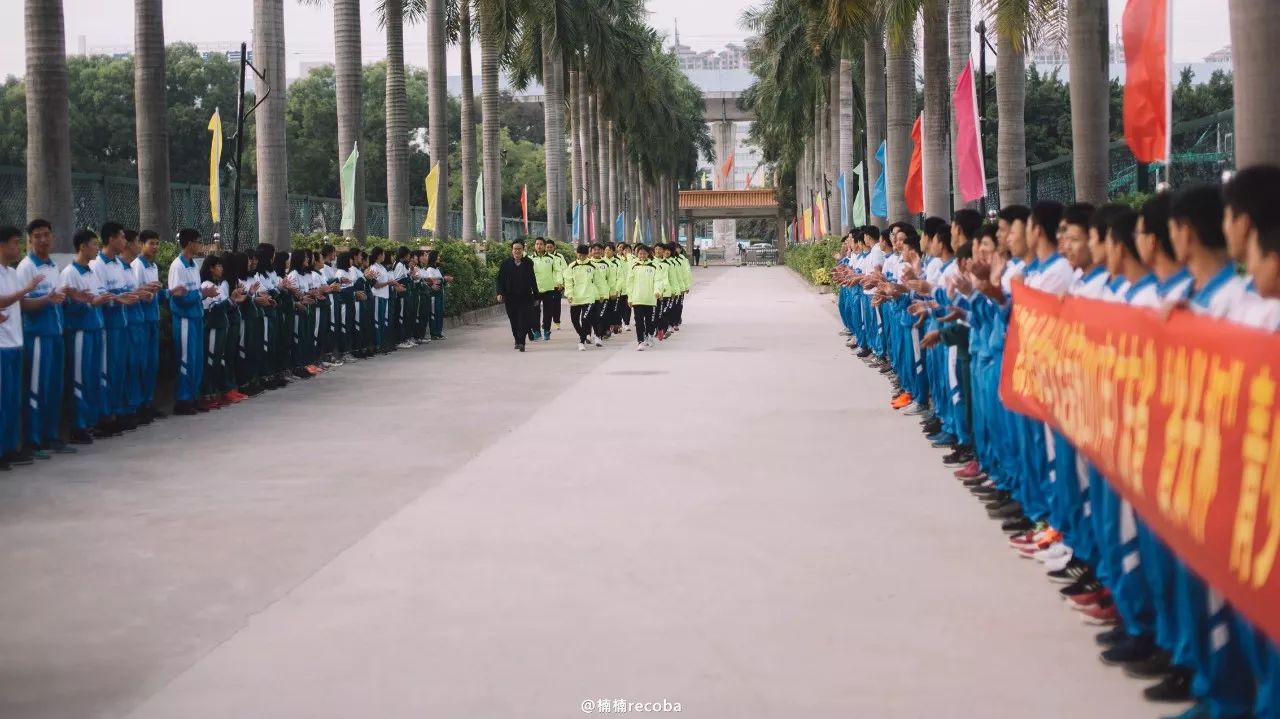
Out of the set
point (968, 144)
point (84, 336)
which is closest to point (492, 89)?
point (968, 144)

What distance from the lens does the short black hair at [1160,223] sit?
5.89 metres

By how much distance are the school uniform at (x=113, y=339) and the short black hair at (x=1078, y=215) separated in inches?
360

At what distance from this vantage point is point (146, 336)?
14.6 meters

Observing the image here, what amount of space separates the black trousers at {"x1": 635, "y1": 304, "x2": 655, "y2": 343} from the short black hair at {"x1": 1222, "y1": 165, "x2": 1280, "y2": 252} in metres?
19.9

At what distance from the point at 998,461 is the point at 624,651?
404 cm

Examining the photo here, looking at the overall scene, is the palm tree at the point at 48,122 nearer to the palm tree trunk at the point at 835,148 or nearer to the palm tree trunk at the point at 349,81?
the palm tree trunk at the point at 349,81

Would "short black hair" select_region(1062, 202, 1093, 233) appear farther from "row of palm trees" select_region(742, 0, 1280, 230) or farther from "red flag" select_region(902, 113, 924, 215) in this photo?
"red flag" select_region(902, 113, 924, 215)

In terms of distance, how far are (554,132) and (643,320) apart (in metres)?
21.8

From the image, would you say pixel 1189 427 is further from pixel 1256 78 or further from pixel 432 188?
pixel 432 188

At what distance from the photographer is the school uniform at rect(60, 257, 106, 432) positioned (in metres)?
13.2

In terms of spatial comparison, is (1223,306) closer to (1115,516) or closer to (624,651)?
(1115,516)

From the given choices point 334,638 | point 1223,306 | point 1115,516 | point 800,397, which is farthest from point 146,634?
point 800,397

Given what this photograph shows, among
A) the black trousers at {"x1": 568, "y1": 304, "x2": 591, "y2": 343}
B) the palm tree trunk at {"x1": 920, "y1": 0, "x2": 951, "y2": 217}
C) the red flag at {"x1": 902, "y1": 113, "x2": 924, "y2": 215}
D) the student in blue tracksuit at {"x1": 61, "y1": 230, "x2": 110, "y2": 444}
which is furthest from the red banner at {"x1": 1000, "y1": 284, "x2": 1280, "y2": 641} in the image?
the black trousers at {"x1": 568, "y1": 304, "x2": 591, "y2": 343}

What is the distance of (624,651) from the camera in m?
6.19
